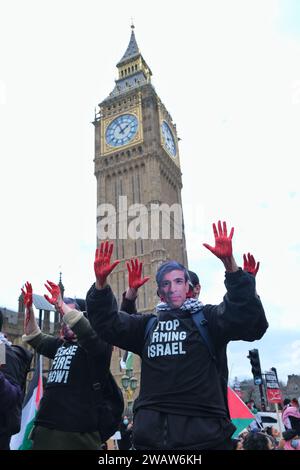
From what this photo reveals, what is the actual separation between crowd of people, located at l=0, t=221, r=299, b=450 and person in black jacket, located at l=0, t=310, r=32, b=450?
1 cm

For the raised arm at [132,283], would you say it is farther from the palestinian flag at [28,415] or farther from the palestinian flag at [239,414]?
the palestinian flag at [239,414]

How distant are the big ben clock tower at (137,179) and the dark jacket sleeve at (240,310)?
1348 inches

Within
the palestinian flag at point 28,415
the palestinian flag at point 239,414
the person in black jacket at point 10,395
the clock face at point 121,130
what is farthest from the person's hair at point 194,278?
the clock face at point 121,130

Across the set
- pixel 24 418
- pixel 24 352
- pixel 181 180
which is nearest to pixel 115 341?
pixel 24 352

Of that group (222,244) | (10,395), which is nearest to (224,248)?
(222,244)

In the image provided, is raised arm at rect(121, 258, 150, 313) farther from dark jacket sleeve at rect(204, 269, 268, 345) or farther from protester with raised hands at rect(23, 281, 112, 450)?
dark jacket sleeve at rect(204, 269, 268, 345)

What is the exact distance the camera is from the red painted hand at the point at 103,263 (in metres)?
2.96

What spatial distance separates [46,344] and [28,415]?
5.28ft

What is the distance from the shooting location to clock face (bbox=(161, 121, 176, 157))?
44.2 m

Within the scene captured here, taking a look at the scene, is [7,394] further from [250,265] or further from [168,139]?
[168,139]

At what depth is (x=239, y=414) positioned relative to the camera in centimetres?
625

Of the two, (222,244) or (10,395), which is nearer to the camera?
(222,244)
